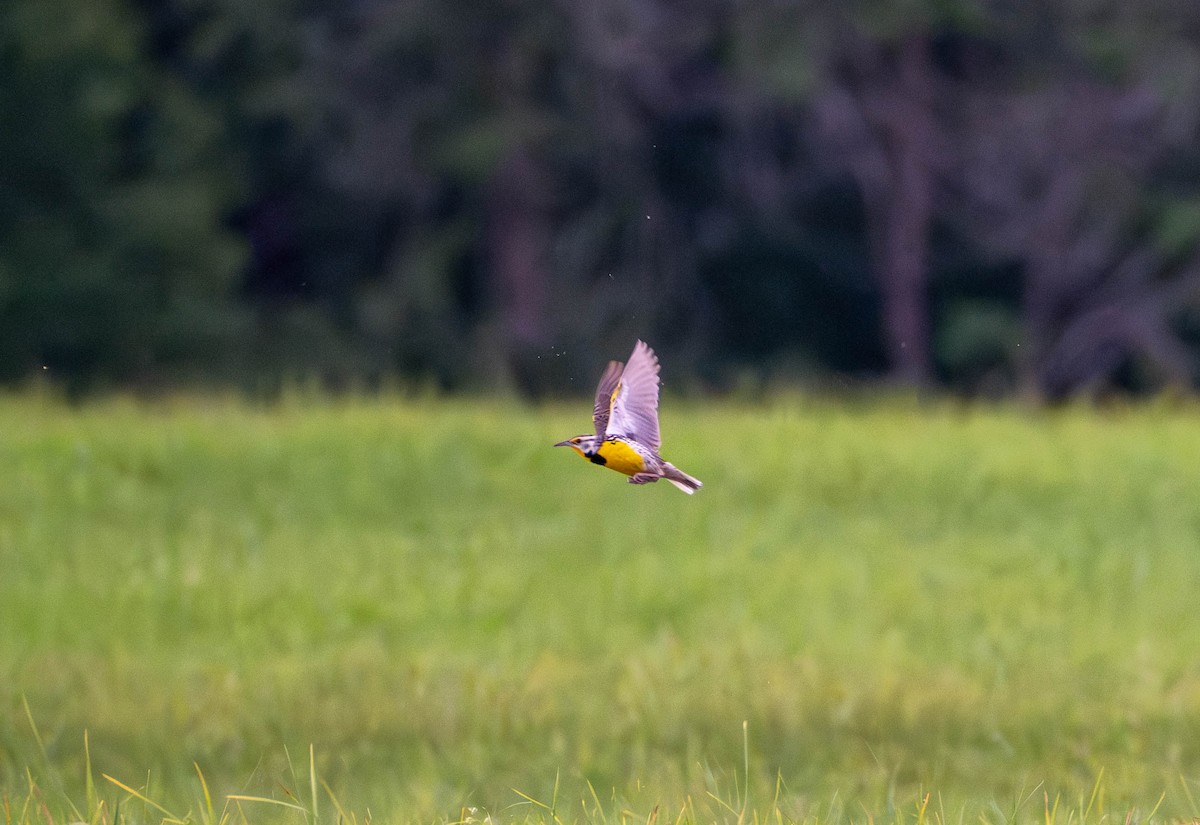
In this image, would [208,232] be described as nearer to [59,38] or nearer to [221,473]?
[59,38]

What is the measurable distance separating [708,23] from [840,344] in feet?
15.6

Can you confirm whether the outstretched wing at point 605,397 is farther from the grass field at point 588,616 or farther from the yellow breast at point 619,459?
the grass field at point 588,616

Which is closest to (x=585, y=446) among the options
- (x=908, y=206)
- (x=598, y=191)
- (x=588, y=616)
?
(x=588, y=616)

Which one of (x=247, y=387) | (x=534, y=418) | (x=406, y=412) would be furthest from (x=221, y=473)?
(x=247, y=387)

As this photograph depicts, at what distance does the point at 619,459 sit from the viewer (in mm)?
1454

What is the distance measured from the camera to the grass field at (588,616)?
4910 millimetres

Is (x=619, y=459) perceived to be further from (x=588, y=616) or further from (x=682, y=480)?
(x=588, y=616)

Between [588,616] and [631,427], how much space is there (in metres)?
5.06

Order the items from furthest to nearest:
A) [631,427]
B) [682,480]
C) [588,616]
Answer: [588,616]
[631,427]
[682,480]

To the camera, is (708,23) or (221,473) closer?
(221,473)

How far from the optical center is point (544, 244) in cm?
1948

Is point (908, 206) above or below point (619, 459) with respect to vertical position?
above

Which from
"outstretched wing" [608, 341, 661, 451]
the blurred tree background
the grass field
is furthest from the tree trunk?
"outstretched wing" [608, 341, 661, 451]

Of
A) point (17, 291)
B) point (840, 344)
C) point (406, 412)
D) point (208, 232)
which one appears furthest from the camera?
point (840, 344)
